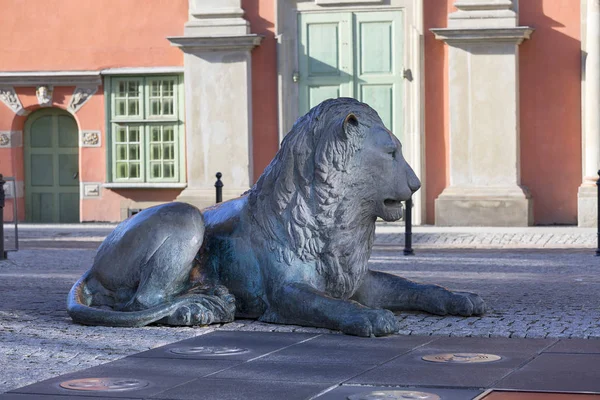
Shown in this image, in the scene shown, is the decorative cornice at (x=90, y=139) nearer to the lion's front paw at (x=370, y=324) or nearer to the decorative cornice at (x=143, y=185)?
the decorative cornice at (x=143, y=185)

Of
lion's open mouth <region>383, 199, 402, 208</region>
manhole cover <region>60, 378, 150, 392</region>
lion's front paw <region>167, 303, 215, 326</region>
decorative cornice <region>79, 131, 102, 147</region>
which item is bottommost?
manhole cover <region>60, 378, 150, 392</region>

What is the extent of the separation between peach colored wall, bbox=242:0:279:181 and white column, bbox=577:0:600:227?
479cm

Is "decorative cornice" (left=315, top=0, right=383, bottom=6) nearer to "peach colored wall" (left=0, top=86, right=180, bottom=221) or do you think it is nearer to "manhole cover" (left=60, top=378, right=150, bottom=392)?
"peach colored wall" (left=0, top=86, right=180, bottom=221)

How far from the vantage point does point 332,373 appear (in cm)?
571

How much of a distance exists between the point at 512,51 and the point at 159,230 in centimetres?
1278

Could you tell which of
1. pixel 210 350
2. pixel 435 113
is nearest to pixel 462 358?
pixel 210 350

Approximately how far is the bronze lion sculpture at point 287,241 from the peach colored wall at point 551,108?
1238 centimetres

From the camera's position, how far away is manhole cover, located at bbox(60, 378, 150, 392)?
17.6 ft

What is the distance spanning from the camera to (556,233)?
17750mm

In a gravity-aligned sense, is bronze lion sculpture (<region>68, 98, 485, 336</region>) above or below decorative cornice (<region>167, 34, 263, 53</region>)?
below

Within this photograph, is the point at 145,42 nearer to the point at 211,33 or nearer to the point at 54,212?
the point at 211,33

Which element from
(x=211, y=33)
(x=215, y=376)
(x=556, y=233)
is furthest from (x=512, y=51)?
(x=215, y=376)

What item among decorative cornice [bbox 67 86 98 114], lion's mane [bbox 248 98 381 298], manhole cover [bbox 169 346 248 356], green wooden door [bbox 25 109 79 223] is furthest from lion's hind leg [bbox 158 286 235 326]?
green wooden door [bbox 25 109 79 223]

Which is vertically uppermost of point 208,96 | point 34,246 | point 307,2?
point 307,2
